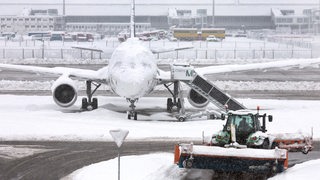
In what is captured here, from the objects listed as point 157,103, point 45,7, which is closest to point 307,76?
point 157,103

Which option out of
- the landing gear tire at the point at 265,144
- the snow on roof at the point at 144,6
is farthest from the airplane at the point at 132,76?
the snow on roof at the point at 144,6

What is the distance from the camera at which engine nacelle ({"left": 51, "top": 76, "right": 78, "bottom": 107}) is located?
3422 centimetres

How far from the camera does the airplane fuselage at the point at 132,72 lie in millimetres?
29953

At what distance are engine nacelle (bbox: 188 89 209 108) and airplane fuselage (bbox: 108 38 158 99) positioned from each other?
9.08 ft

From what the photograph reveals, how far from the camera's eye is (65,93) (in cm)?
3444

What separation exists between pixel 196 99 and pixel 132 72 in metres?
5.91

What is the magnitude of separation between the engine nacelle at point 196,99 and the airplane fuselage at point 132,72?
2.77 meters

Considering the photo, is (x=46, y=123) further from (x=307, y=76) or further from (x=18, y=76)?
(x=307, y=76)

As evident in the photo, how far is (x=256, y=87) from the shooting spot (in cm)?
4653

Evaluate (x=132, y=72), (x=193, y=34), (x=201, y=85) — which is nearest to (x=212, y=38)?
(x=193, y=34)

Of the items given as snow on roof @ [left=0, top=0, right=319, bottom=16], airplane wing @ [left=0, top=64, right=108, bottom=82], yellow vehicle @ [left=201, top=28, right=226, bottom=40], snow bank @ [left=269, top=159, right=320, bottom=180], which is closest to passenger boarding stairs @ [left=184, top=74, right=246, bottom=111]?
airplane wing @ [left=0, top=64, right=108, bottom=82]

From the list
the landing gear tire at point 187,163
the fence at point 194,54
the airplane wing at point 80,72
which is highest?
the fence at point 194,54

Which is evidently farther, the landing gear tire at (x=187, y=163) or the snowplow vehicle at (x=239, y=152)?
the landing gear tire at (x=187, y=163)

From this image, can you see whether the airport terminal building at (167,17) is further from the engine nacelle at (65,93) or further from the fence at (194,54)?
the engine nacelle at (65,93)
